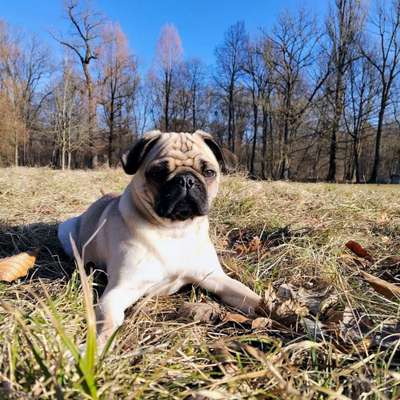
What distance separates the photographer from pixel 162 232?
2.29 metres

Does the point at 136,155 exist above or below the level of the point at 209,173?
above

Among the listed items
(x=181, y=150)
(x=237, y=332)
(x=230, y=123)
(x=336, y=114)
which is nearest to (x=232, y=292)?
(x=237, y=332)

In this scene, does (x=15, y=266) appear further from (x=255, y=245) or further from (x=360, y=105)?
(x=360, y=105)

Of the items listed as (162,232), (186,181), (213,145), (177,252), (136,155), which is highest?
(213,145)

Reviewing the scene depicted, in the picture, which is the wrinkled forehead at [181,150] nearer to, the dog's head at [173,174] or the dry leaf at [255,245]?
the dog's head at [173,174]

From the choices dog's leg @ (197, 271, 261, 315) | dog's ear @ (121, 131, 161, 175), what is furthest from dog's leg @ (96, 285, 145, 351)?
dog's ear @ (121, 131, 161, 175)

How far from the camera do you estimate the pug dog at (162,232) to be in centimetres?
207

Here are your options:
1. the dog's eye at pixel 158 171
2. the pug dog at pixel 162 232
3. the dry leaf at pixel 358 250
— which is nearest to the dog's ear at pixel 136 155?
the pug dog at pixel 162 232

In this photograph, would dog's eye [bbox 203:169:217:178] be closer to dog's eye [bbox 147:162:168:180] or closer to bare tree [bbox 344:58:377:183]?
dog's eye [bbox 147:162:168:180]

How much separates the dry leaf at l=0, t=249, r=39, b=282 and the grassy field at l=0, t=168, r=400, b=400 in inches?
2.7

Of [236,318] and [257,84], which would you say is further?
[257,84]

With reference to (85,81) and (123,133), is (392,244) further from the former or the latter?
(123,133)

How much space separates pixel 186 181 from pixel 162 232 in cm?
37

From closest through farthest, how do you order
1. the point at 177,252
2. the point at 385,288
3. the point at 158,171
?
the point at 385,288, the point at 177,252, the point at 158,171
